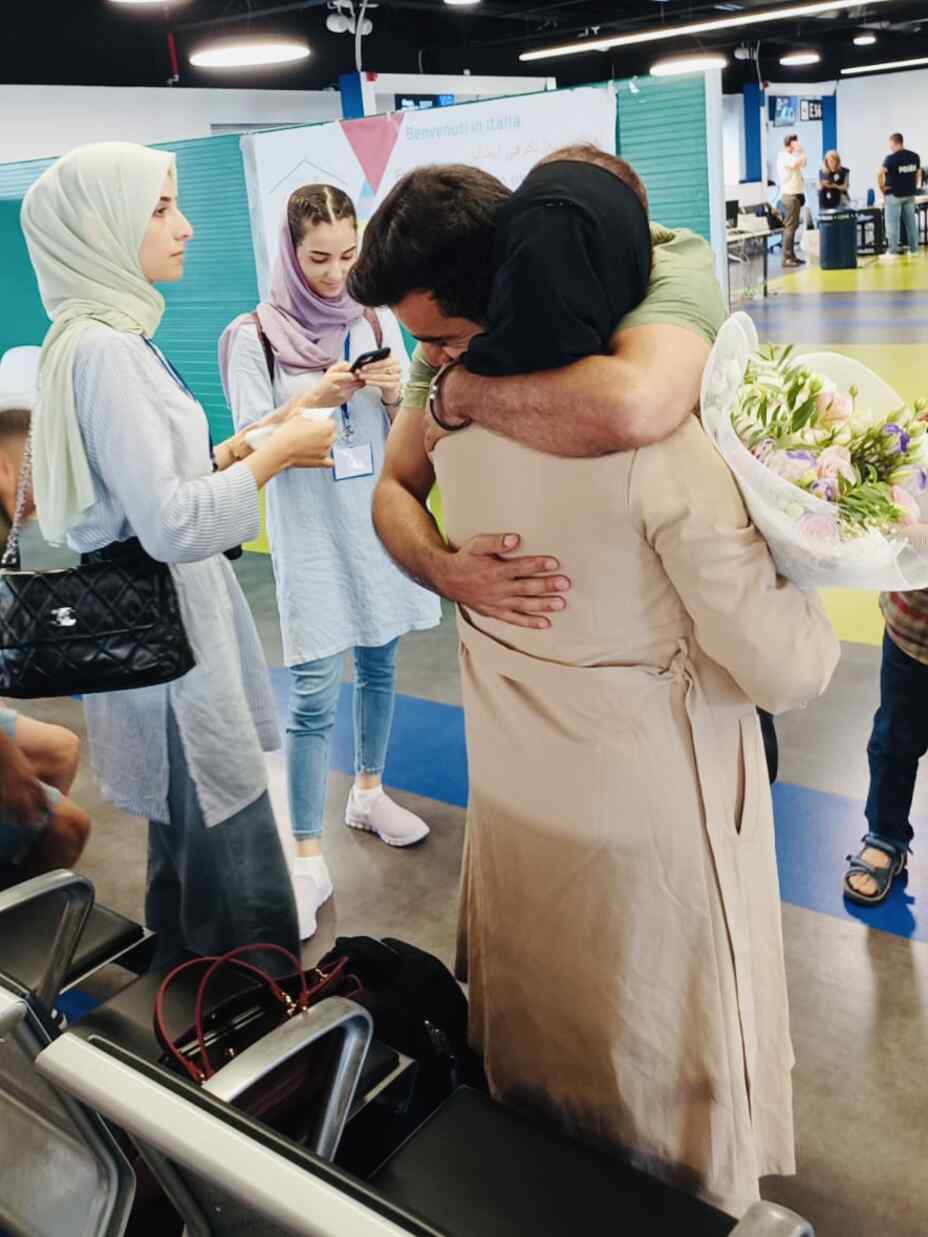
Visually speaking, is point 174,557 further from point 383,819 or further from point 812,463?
point 383,819

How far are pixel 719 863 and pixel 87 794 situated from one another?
2.80m

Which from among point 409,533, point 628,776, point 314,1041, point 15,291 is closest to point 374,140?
point 15,291

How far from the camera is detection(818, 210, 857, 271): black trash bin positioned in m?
16.5

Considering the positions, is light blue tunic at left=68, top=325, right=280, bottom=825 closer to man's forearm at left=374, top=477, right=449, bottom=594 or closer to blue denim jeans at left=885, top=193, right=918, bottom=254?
man's forearm at left=374, top=477, right=449, bottom=594

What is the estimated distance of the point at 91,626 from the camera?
1.98 meters

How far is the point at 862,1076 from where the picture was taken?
2.23 metres

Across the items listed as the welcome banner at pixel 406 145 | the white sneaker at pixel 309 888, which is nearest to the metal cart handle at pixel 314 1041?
the white sneaker at pixel 309 888

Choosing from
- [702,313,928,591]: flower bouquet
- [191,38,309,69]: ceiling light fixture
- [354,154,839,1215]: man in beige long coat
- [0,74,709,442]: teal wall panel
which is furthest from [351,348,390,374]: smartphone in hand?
[191,38,309,69]: ceiling light fixture

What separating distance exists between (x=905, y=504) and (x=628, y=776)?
0.48 meters

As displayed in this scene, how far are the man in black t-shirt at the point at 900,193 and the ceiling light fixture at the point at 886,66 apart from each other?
29.3ft

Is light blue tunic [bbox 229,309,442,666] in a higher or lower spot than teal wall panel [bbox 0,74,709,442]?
lower

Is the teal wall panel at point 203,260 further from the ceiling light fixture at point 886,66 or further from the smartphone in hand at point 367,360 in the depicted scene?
the ceiling light fixture at point 886,66

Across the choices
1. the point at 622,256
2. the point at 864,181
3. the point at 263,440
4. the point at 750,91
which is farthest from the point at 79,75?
the point at 864,181

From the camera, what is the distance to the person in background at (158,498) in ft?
6.29
